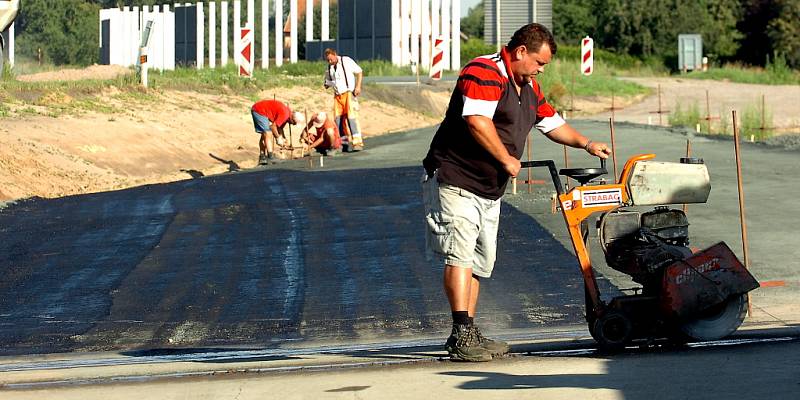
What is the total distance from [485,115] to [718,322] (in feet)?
5.50

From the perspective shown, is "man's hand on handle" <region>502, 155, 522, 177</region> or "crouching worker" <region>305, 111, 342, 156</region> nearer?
"man's hand on handle" <region>502, 155, 522, 177</region>

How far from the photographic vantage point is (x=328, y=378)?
6750mm

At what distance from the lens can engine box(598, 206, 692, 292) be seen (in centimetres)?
735

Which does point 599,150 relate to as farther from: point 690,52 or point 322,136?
point 690,52

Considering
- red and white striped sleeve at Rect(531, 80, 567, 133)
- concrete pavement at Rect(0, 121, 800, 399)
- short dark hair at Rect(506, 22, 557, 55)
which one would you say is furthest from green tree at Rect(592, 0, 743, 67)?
short dark hair at Rect(506, 22, 557, 55)

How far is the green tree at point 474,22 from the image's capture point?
348 feet

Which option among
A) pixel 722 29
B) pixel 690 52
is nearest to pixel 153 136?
pixel 690 52

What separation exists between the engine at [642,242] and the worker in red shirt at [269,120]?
15501 millimetres

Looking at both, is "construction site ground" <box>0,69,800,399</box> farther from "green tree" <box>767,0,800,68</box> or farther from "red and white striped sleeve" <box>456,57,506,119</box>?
"green tree" <box>767,0,800,68</box>

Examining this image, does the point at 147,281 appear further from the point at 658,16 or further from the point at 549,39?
the point at 658,16

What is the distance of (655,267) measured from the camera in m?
7.33

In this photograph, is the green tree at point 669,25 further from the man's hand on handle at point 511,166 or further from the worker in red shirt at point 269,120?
the man's hand on handle at point 511,166

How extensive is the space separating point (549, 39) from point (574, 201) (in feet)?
2.82

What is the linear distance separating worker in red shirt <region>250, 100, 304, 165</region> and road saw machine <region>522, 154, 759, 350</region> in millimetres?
15564
